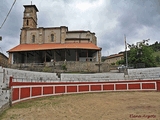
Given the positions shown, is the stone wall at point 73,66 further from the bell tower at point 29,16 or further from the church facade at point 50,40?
the bell tower at point 29,16

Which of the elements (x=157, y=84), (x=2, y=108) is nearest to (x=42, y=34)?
(x=157, y=84)

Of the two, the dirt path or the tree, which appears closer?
the dirt path

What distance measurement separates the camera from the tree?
38062mm

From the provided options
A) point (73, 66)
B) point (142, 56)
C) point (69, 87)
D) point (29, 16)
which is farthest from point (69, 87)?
point (29, 16)

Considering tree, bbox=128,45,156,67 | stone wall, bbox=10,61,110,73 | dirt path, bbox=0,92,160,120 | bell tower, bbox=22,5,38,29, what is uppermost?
bell tower, bbox=22,5,38,29

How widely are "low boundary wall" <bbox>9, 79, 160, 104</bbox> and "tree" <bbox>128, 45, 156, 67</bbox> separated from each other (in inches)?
684

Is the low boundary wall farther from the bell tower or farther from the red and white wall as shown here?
the bell tower

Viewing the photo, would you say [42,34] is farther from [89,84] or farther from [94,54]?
[89,84]

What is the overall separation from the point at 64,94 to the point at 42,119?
1077 cm

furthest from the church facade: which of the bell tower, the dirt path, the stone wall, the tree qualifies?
the dirt path

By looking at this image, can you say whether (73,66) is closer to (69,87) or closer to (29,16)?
(69,87)

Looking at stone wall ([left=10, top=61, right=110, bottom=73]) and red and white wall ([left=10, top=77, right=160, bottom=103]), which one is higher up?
stone wall ([left=10, top=61, right=110, bottom=73])

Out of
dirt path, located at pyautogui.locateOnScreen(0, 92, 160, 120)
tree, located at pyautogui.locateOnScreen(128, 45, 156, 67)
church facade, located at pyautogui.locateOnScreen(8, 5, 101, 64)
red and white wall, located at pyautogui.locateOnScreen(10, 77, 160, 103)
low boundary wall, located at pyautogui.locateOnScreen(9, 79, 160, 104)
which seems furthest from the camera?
tree, located at pyautogui.locateOnScreen(128, 45, 156, 67)

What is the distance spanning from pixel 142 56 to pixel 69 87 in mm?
25753
